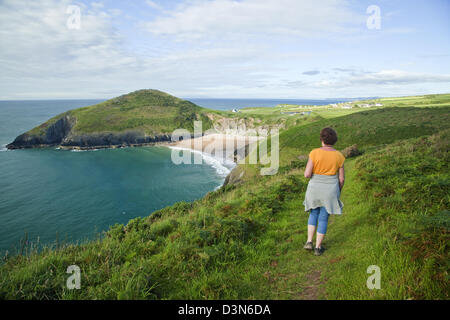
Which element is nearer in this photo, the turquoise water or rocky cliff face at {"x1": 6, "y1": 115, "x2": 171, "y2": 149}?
the turquoise water

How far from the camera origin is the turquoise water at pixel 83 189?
27.2 metres

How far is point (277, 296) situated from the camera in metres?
3.99

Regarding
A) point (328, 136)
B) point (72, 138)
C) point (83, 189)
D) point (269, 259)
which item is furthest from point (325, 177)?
point (72, 138)

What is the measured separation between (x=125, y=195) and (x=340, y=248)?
3947 cm

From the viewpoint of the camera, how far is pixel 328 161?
478 cm

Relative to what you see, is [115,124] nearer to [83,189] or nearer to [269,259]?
[83,189]

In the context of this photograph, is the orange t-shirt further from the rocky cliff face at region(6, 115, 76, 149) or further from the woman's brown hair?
the rocky cliff face at region(6, 115, 76, 149)

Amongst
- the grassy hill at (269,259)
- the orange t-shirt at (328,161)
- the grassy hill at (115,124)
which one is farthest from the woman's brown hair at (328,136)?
the grassy hill at (115,124)

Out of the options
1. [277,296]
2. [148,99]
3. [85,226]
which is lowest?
[85,226]

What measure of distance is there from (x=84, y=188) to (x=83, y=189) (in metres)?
0.67

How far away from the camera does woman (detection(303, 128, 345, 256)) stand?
15.7ft

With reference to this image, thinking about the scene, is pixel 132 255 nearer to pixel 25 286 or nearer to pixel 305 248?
pixel 25 286

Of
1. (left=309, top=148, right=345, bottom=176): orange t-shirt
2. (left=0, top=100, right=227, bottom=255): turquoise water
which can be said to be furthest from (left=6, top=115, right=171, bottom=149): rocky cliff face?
(left=309, top=148, right=345, bottom=176): orange t-shirt
